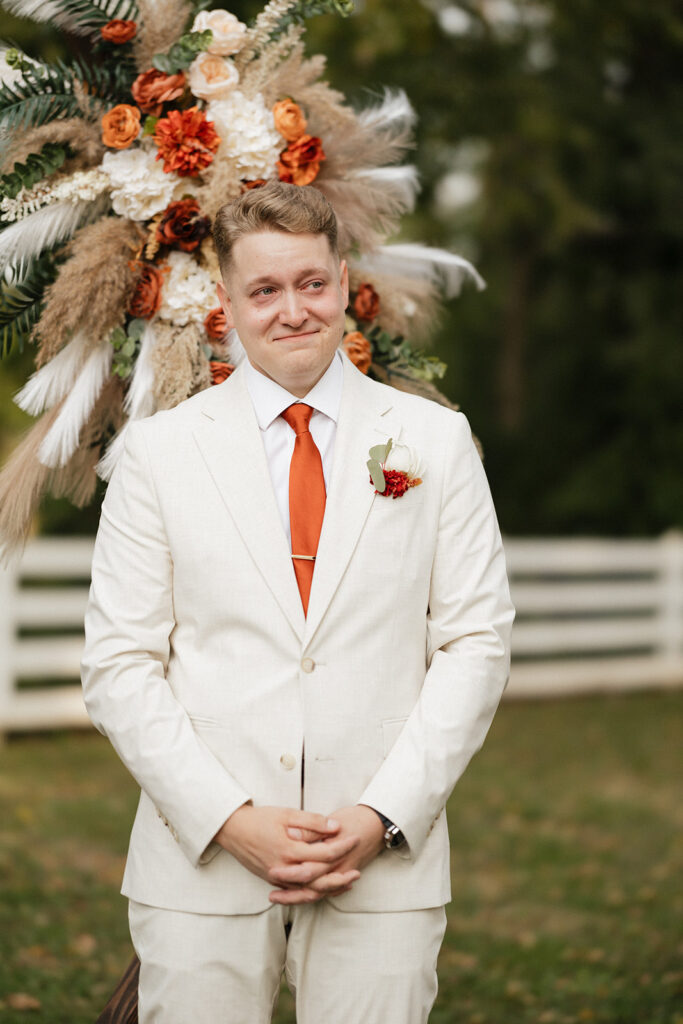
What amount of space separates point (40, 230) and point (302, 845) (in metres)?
1.69

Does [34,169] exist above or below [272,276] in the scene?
above

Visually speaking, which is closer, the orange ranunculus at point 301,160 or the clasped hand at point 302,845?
the clasped hand at point 302,845

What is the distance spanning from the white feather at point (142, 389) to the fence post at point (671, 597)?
856 centimetres

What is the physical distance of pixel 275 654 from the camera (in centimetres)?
241

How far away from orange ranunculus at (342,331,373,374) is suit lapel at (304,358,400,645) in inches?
18.5

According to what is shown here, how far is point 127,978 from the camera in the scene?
2.89 m

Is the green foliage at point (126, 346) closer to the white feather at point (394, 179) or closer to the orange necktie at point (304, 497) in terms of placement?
the orange necktie at point (304, 497)

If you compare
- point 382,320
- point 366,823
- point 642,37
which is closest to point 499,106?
point 642,37

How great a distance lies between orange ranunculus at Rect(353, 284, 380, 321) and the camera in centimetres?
318

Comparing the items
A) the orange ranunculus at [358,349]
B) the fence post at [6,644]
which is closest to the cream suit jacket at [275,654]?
the orange ranunculus at [358,349]

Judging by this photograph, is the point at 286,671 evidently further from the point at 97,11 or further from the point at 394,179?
the point at 97,11

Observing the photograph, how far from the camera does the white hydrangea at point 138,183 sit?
2967mm

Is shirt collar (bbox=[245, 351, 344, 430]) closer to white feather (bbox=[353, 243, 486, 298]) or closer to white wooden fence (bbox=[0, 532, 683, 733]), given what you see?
white feather (bbox=[353, 243, 486, 298])

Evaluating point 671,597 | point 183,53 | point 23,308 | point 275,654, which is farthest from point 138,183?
point 671,597
